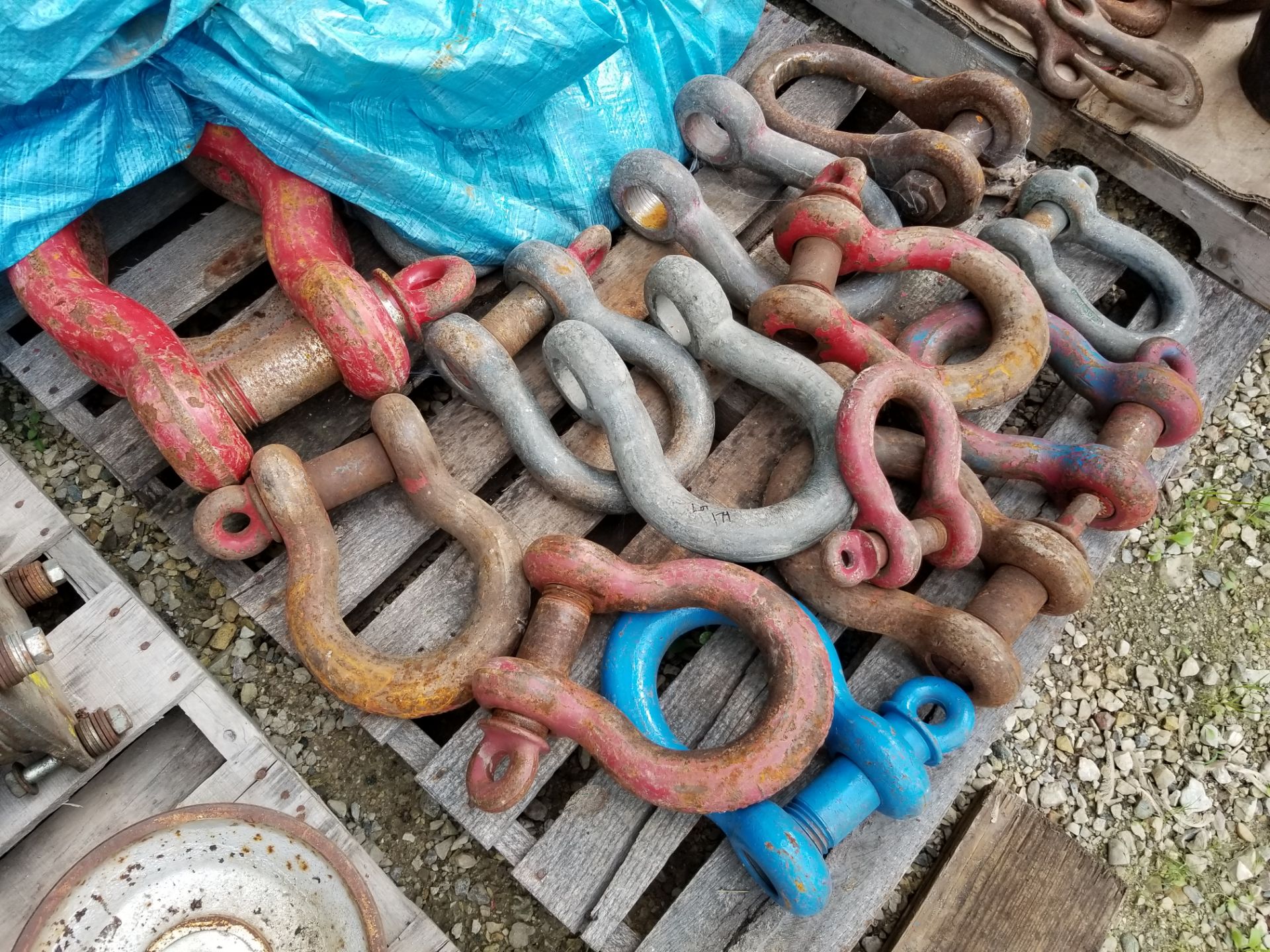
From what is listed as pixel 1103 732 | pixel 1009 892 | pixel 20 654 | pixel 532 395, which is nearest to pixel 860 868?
pixel 1009 892

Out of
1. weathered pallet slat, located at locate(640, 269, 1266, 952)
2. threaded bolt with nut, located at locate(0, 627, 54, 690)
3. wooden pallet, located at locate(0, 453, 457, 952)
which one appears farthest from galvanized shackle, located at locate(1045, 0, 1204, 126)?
threaded bolt with nut, located at locate(0, 627, 54, 690)

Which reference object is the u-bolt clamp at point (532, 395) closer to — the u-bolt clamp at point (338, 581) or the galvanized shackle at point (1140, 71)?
the u-bolt clamp at point (338, 581)

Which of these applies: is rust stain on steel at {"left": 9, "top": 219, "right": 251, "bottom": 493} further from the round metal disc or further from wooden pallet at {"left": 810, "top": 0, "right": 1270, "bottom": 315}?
wooden pallet at {"left": 810, "top": 0, "right": 1270, "bottom": 315}

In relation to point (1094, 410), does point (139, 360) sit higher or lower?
higher

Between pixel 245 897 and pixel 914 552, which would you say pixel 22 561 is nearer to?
pixel 245 897

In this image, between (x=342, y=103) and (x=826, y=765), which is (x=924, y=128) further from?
(x=826, y=765)

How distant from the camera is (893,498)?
6.05 feet

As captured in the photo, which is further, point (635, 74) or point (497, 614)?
point (635, 74)

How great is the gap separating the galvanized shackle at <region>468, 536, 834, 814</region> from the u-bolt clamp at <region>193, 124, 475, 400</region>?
598 millimetres

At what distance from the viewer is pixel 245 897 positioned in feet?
5.71

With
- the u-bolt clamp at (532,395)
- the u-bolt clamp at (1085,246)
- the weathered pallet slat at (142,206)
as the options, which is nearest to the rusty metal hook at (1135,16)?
the u-bolt clamp at (1085,246)

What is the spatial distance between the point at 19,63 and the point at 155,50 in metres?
0.25

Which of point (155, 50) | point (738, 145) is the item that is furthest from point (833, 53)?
point (155, 50)

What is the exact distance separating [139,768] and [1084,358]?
247cm
